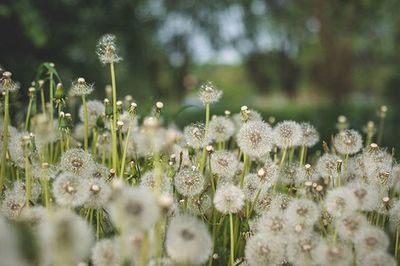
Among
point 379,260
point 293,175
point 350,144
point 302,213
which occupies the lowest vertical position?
point 379,260

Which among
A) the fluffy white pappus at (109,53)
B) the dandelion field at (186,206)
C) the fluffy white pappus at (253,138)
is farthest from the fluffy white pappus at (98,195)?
the fluffy white pappus at (253,138)

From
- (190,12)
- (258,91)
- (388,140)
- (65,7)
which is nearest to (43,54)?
(65,7)

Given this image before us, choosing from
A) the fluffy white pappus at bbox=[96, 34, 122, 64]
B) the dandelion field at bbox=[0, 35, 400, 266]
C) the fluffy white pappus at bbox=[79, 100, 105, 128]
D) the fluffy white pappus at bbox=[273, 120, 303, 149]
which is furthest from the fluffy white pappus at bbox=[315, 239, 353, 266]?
the fluffy white pappus at bbox=[79, 100, 105, 128]

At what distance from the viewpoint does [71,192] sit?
1.56 m

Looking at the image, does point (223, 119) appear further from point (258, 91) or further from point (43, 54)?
point (258, 91)

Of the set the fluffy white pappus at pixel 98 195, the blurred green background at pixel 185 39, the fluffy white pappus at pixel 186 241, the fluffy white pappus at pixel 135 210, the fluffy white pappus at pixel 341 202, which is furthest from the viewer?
the blurred green background at pixel 185 39

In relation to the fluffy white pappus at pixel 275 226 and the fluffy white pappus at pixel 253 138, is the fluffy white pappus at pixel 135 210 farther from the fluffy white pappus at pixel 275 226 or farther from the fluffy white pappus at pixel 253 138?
the fluffy white pappus at pixel 253 138

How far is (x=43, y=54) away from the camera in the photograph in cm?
677

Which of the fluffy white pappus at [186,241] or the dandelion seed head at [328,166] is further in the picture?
the dandelion seed head at [328,166]

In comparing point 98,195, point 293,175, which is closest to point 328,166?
point 293,175

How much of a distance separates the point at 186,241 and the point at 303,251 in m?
0.39

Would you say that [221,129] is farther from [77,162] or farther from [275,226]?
[275,226]

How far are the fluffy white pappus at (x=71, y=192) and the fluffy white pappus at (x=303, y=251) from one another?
593 millimetres

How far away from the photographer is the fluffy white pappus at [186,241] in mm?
1255
